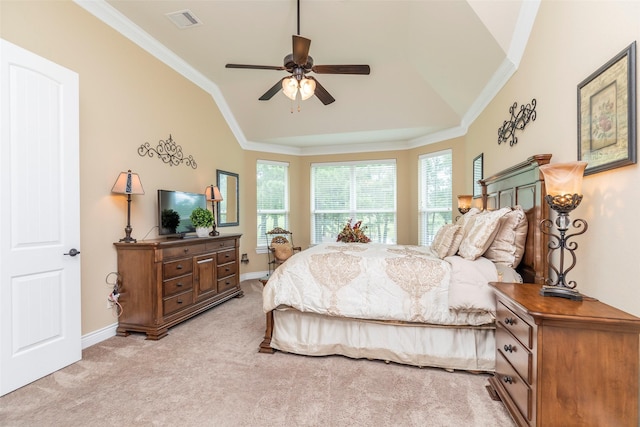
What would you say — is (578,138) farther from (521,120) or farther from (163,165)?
(163,165)

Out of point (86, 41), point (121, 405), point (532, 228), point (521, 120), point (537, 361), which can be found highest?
point (86, 41)

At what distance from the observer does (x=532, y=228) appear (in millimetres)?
2270

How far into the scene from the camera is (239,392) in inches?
81.4

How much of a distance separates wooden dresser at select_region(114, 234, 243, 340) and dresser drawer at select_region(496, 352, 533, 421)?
296 cm

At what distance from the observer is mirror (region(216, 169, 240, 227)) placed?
504 cm

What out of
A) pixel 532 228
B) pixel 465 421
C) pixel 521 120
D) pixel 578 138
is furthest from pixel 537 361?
pixel 521 120

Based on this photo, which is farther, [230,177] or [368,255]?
[230,177]

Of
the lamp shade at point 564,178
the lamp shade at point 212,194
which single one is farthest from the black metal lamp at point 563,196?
the lamp shade at point 212,194

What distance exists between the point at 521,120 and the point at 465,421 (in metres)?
2.49

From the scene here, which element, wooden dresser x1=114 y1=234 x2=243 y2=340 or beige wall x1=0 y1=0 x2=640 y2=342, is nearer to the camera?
beige wall x1=0 y1=0 x2=640 y2=342

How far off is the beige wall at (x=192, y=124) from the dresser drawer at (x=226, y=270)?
3.06 ft

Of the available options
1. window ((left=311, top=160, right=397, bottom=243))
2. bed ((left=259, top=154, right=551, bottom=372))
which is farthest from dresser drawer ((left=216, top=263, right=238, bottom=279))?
window ((left=311, top=160, right=397, bottom=243))

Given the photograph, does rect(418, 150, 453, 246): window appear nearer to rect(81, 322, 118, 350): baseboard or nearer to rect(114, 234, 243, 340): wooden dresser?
rect(114, 234, 243, 340): wooden dresser

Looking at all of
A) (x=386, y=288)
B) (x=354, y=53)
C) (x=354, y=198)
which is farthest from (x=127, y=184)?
(x=354, y=198)
